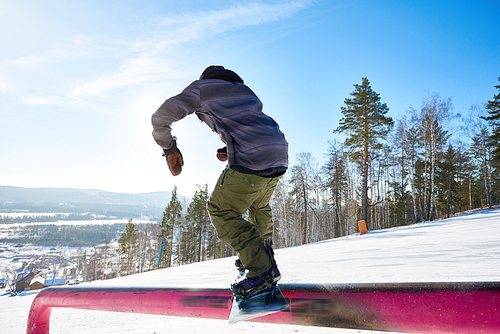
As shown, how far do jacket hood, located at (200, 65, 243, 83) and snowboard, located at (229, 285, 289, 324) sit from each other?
4.38 ft

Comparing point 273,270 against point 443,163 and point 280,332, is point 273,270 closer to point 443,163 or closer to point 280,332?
point 280,332

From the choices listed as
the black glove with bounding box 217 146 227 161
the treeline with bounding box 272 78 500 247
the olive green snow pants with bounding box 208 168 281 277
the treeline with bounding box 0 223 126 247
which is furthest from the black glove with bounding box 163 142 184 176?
the treeline with bounding box 0 223 126 247

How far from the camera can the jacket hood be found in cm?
170

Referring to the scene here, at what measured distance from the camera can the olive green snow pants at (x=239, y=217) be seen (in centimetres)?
138

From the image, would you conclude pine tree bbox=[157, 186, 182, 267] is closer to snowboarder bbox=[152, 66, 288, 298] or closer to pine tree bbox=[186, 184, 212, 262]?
pine tree bbox=[186, 184, 212, 262]

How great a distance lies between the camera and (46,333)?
6.40 ft

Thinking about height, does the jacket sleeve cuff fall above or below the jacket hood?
below

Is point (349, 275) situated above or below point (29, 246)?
above

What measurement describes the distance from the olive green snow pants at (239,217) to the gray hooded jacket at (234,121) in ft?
0.26

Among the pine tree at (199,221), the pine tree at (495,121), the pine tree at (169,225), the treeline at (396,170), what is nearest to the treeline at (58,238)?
the pine tree at (169,225)

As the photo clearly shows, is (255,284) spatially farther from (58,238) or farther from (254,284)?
(58,238)

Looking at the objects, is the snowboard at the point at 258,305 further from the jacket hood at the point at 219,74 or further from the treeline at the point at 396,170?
the treeline at the point at 396,170

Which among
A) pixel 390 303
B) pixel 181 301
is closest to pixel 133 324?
pixel 181 301

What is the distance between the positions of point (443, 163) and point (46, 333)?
34764mm
